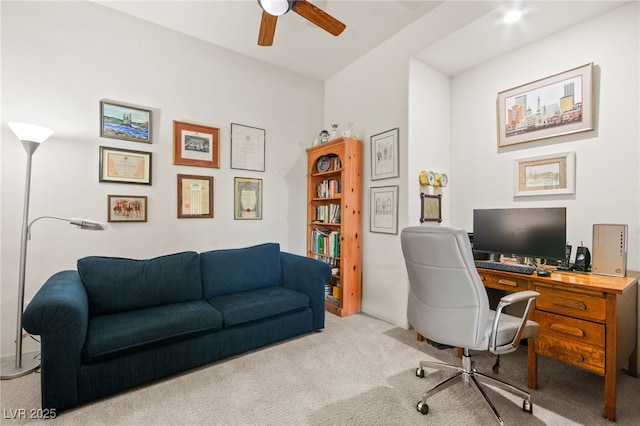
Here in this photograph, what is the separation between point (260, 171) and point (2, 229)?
7.37ft

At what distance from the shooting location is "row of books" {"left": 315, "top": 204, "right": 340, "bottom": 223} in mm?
3526

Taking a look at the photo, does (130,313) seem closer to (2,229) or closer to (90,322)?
(90,322)

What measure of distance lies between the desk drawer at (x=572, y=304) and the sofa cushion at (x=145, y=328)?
7.45 feet

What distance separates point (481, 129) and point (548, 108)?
22.8 inches

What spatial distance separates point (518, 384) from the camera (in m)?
1.97

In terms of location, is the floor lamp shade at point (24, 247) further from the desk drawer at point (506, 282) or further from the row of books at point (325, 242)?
the desk drawer at point (506, 282)

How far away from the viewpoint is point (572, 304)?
69.2 inches

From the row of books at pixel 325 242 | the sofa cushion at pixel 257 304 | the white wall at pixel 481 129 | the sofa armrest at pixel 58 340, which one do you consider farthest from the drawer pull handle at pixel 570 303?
the sofa armrest at pixel 58 340

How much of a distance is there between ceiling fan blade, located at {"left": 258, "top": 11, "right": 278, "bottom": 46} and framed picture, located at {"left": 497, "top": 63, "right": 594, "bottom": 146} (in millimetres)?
2234

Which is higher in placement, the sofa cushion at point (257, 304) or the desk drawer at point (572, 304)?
the desk drawer at point (572, 304)

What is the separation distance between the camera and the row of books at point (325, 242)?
11.5 ft

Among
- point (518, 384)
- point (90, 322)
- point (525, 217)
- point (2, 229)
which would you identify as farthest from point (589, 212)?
point (2, 229)

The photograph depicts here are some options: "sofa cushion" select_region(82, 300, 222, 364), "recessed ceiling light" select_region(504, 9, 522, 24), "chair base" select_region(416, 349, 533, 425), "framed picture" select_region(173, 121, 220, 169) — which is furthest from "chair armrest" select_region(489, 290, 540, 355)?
"framed picture" select_region(173, 121, 220, 169)

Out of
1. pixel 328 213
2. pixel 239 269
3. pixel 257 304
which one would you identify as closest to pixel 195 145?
pixel 239 269
